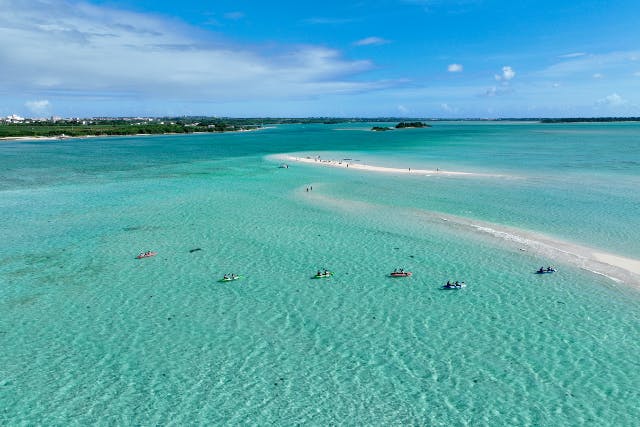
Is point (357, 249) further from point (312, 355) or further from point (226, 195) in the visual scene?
point (226, 195)

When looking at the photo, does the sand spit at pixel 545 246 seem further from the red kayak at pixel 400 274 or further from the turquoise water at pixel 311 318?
the red kayak at pixel 400 274

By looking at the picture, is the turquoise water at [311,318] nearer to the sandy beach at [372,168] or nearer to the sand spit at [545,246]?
the sand spit at [545,246]

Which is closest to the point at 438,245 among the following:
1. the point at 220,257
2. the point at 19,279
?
the point at 220,257

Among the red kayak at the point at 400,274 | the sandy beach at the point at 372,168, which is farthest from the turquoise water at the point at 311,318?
the sandy beach at the point at 372,168

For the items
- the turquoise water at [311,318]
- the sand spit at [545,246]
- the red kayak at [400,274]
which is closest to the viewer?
the turquoise water at [311,318]

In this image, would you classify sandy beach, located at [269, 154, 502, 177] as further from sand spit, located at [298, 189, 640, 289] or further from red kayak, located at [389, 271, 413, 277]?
red kayak, located at [389, 271, 413, 277]

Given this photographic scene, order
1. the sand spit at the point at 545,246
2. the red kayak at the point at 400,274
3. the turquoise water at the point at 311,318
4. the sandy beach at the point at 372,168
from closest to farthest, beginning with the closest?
the turquoise water at the point at 311,318 < the sand spit at the point at 545,246 < the red kayak at the point at 400,274 < the sandy beach at the point at 372,168

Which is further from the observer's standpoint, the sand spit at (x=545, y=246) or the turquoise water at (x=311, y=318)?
the sand spit at (x=545, y=246)

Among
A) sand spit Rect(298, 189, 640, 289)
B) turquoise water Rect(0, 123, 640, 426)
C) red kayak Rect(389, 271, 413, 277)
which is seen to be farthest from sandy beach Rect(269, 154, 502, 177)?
red kayak Rect(389, 271, 413, 277)

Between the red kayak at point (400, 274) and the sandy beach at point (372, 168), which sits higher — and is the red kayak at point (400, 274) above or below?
below

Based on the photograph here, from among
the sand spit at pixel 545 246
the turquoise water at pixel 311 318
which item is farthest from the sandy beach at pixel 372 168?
the sand spit at pixel 545 246
